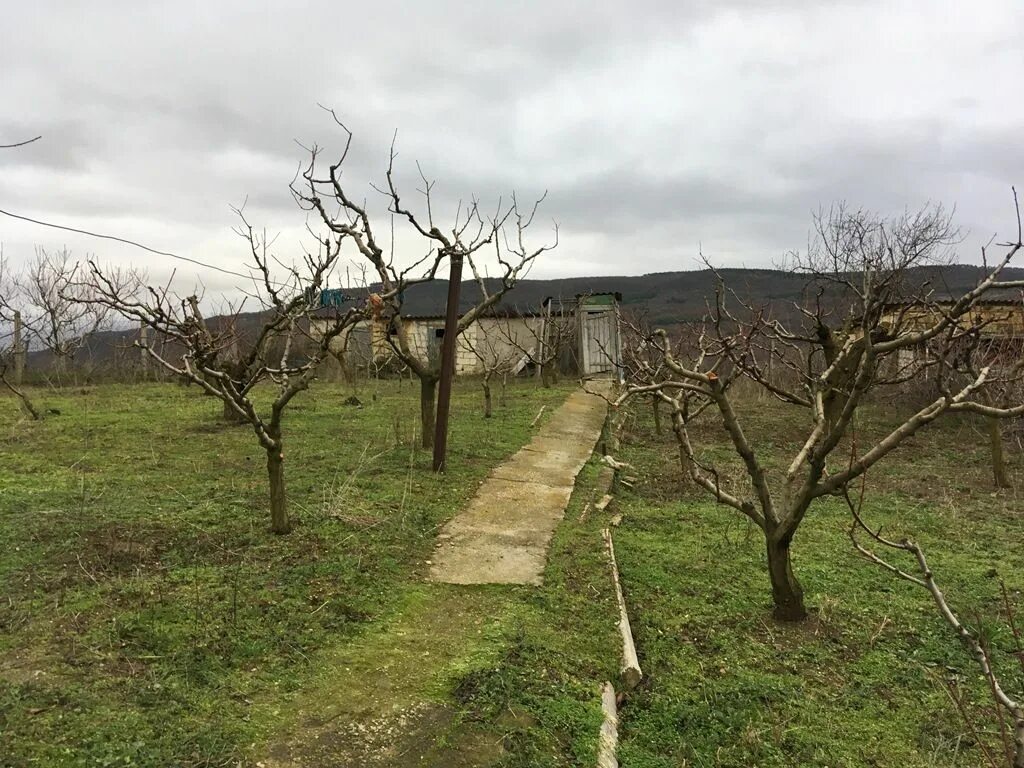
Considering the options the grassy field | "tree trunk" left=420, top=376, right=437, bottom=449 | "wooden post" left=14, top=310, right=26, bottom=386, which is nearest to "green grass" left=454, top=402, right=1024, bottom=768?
the grassy field

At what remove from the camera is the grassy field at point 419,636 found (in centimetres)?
257

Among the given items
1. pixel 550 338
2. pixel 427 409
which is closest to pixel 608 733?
pixel 427 409

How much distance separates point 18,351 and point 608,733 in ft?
55.1

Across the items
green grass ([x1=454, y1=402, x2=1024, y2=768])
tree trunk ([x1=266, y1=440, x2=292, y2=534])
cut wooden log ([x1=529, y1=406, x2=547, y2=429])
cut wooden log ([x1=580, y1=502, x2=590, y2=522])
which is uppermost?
tree trunk ([x1=266, y1=440, x2=292, y2=534])

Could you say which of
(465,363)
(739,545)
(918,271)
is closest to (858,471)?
(739,545)

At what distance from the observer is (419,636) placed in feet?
11.3

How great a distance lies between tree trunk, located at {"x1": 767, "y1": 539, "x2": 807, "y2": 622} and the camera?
3.84m

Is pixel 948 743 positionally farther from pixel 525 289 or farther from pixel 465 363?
pixel 525 289

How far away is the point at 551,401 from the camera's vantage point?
13.9 meters

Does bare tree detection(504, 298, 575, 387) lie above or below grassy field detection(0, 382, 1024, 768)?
above

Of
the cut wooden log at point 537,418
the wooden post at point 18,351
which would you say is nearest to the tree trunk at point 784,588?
the cut wooden log at point 537,418

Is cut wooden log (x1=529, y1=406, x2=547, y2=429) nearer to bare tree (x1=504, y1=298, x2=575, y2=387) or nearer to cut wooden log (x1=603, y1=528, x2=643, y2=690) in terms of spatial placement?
bare tree (x1=504, y1=298, x2=575, y2=387)

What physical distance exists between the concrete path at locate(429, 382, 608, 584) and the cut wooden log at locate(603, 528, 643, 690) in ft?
1.58

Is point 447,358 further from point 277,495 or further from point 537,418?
point 537,418
